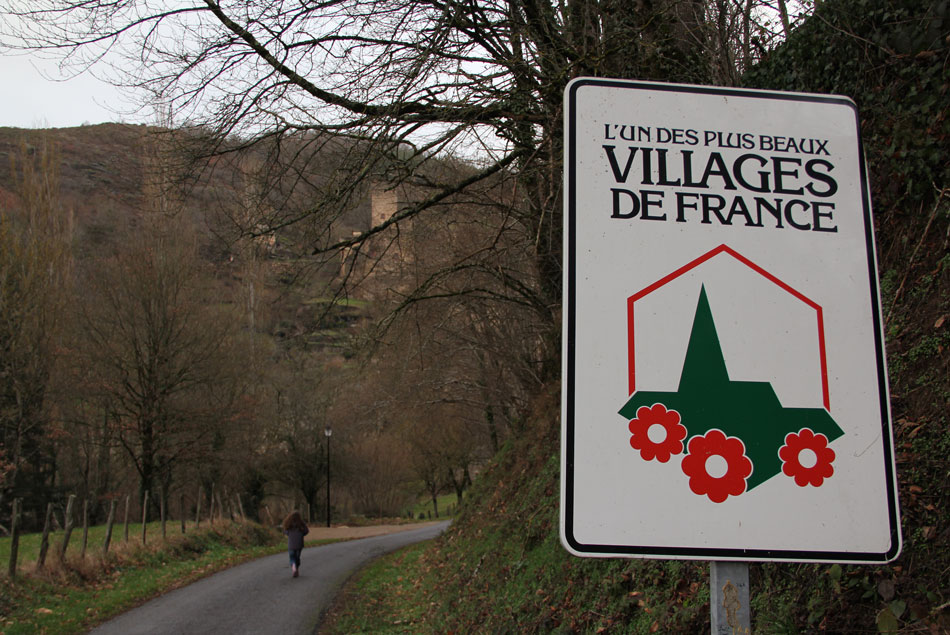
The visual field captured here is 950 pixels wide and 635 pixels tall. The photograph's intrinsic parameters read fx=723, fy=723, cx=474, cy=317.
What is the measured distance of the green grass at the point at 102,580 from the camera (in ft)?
35.0

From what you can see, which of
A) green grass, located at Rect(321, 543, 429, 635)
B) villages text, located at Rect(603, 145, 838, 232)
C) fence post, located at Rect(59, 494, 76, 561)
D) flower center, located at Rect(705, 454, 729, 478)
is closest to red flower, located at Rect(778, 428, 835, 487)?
flower center, located at Rect(705, 454, 729, 478)

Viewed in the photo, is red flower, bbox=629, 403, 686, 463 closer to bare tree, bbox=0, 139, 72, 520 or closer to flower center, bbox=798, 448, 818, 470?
flower center, bbox=798, 448, 818, 470

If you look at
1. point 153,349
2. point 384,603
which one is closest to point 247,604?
point 384,603

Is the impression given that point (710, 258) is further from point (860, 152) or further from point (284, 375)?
point (284, 375)

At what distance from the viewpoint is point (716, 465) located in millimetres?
1363

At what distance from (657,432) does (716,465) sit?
0.41 feet

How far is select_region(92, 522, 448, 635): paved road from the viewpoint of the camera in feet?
34.0

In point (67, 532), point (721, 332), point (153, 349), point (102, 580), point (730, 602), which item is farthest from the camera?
point (153, 349)

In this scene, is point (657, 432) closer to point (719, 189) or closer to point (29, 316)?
point (719, 189)

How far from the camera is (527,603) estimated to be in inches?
280

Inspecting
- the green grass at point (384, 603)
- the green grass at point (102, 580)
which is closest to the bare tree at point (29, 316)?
the green grass at point (102, 580)

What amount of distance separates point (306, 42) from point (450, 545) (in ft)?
37.4

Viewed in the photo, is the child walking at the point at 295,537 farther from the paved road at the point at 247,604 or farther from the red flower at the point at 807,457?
the red flower at the point at 807,457

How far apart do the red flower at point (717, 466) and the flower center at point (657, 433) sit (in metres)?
0.05
